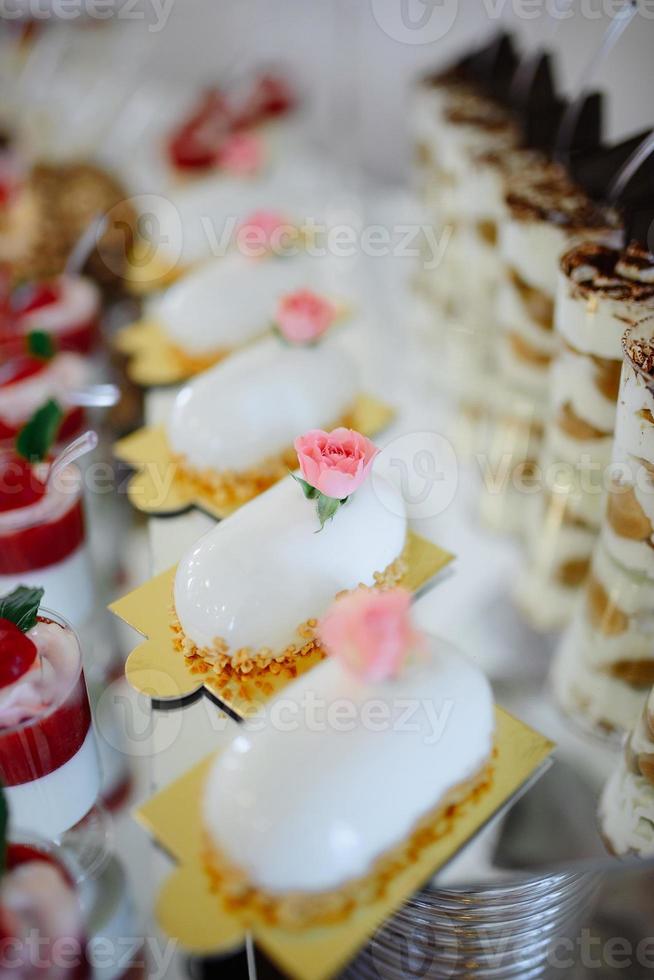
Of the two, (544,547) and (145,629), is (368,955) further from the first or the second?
(544,547)

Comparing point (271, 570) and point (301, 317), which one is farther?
point (301, 317)

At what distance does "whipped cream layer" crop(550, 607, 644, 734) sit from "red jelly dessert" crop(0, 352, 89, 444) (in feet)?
2.41

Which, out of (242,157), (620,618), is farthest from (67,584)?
(242,157)

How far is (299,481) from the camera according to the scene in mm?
809

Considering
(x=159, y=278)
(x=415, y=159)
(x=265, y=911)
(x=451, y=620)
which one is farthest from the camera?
(x=415, y=159)

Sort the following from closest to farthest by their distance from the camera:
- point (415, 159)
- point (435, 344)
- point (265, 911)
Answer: point (265, 911)
point (435, 344)
point (415, 159)

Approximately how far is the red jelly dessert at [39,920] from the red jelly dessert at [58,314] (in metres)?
0.91

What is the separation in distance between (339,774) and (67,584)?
53cm

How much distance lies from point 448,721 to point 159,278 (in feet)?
3.71

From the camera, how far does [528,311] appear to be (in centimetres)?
113

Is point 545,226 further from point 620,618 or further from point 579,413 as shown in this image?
point 620,618

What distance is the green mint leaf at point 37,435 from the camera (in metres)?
1.01

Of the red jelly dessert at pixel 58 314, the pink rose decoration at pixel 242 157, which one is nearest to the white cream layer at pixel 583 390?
the red jelly dessert at pixel 58 314

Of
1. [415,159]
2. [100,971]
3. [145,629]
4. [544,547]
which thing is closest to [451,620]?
[544,547]
